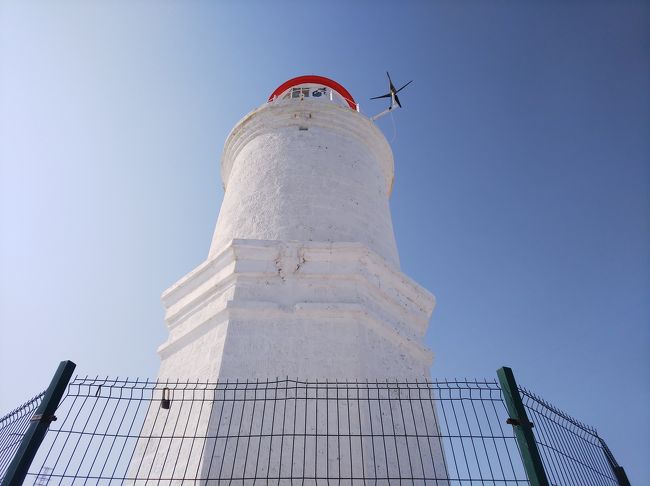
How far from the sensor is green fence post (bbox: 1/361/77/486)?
154 inches

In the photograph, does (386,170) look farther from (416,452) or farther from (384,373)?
(416,452)

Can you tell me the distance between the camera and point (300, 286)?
21.6 ft

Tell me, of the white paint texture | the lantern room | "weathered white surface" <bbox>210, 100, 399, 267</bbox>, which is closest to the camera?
→ the white paint texture

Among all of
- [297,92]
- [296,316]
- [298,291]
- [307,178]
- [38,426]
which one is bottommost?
[38,426]

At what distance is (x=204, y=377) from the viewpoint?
5.73 m

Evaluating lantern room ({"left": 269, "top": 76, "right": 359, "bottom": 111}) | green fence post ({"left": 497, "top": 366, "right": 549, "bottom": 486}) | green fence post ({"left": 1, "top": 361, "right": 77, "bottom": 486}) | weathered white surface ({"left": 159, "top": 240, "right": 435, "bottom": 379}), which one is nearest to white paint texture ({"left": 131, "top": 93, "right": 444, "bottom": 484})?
weathered white surface ({"left": 159, "top": 240, "right": 435, "bottom": 379})

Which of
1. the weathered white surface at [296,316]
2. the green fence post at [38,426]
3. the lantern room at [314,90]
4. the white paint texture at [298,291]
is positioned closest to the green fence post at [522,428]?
the white paint texture at [298,291]

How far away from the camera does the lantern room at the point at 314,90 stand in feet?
41.3

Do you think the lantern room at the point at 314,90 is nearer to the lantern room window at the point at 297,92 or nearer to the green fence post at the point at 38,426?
the lantern room window at the point at 297,92

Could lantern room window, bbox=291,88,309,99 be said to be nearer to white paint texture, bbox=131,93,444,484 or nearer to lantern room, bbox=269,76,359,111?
lantern room, bbox=269,76,359,111

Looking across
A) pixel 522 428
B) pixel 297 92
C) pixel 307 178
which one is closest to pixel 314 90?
pixel 297 92

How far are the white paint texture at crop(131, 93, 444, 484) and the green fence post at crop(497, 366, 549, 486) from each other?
1485 mm

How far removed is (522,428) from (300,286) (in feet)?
10.5

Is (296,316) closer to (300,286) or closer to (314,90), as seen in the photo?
(300,286)
